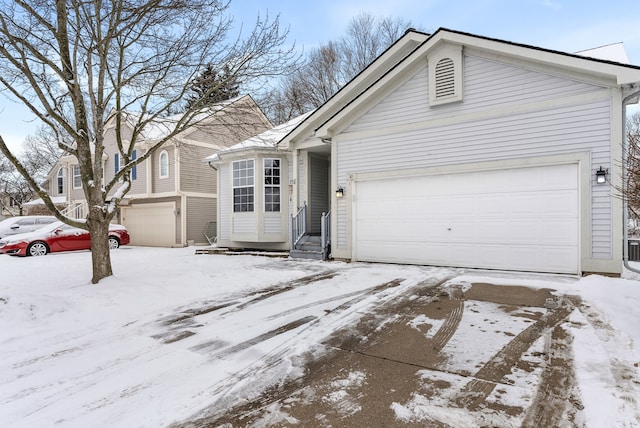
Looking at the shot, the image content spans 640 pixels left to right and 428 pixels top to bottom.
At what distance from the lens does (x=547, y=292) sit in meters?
5.48

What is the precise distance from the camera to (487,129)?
24.7 ft

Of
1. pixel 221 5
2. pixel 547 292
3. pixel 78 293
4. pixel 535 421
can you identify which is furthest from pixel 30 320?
pixel 547 292

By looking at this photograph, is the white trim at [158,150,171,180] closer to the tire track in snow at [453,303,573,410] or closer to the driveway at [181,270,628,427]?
the driveway at [181,270,628,427]

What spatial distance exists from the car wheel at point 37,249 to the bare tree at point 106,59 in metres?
7.68

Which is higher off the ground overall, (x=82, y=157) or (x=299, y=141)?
(x=299, y=141)

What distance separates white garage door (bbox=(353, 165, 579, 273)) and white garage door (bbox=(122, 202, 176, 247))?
10409mm

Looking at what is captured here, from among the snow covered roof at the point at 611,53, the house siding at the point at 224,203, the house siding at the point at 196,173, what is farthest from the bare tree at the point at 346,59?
the snow covered roof at the point at 611,53

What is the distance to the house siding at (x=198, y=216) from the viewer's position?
52.8 ft

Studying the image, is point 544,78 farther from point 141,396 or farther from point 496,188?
point 141,396

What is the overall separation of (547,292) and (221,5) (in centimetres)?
750

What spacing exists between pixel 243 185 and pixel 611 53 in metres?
10.3

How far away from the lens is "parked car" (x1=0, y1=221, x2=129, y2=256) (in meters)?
12.1

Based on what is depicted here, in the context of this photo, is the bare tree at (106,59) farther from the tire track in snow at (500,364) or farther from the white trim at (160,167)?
the white trim at (160,167)

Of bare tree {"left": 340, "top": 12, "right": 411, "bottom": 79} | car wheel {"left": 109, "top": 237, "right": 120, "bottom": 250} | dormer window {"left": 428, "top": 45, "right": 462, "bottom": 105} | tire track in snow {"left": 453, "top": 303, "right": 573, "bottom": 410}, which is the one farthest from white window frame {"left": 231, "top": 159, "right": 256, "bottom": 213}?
bare tree {"left": 340, "top": 12, "right": 411, "bottom": 79}
